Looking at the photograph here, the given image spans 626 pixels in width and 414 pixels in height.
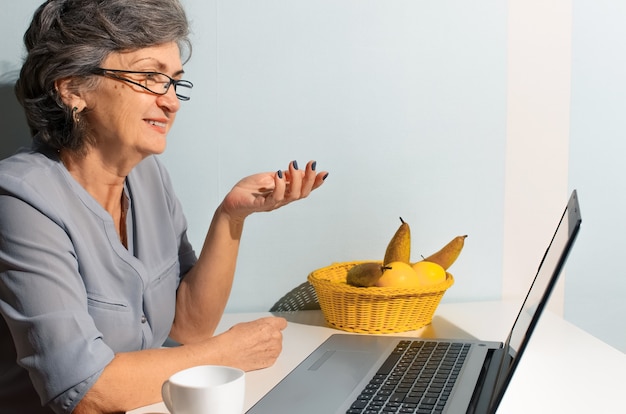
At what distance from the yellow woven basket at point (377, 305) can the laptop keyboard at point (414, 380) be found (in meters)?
0.10

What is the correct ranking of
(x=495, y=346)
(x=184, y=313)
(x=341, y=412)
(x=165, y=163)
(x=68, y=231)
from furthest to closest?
(x=165, y=163), (x=184, y=313), (x=495, y=346), (x=68, y=231), (x=341, y=412)

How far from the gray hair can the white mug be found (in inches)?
21.7

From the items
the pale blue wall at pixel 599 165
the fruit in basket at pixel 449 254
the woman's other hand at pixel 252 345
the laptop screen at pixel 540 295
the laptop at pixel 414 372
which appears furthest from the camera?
the pale blue wall at pixel 599 165

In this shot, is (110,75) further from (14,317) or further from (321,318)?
(321,318)

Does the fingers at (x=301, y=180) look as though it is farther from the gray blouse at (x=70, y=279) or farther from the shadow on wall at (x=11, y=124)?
the shadow on wall at (x=11, y=124)

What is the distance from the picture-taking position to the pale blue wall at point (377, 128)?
164 centimetres

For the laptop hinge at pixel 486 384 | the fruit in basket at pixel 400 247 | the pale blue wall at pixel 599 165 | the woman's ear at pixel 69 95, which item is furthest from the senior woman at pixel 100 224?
the pale blue wall at pixel 599 165

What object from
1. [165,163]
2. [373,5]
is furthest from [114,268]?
[373,5]

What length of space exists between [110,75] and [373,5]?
2.21 ft

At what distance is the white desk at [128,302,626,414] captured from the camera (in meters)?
1.12

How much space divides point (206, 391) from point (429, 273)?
73 cm

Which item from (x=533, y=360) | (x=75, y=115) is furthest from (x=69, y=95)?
(x=533, y=360)

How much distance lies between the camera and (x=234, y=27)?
1.62 metres

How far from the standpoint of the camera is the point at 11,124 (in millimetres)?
1567
